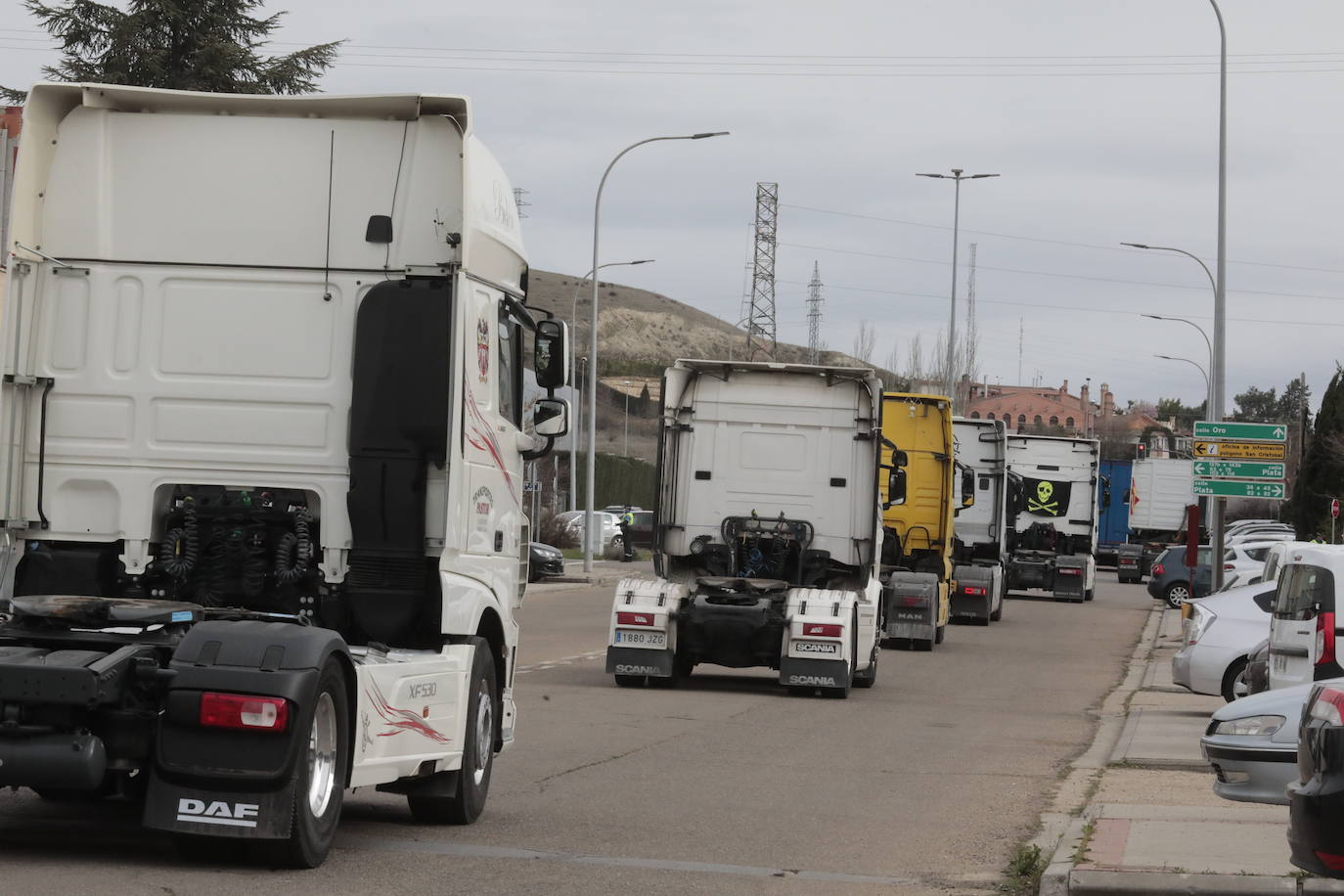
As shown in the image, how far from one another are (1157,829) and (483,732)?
3.59m

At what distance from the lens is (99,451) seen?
8.98 meters

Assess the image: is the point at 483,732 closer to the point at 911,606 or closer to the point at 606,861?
the point at 606,861

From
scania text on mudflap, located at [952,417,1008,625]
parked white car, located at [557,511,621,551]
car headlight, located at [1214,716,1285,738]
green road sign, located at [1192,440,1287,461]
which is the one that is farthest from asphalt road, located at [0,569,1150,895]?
parked white car, located at [557,511,621,551]

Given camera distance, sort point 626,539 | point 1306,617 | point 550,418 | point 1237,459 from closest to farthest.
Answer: point 550,418 → point 1306,617 → point 1237,459 → point 626,539

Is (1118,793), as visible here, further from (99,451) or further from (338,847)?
(99,451)

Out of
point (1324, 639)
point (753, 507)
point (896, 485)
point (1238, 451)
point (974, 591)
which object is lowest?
point (974, 591)

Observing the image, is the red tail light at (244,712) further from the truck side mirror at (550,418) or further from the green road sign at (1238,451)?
the green road sign at (1238,451)

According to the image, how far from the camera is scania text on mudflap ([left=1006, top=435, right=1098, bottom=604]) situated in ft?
140

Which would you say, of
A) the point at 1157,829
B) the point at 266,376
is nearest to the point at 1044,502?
the point at 1157,829

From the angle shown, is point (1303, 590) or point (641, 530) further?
point (641, 530)

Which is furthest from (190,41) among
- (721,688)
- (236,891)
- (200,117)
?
(236,891)

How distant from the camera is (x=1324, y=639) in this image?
12672mm

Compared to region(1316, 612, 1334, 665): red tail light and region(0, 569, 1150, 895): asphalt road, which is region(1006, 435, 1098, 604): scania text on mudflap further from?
region(1316, 612, 1334, 665): red tail light

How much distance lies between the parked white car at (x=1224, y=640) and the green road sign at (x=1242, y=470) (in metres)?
5.68
